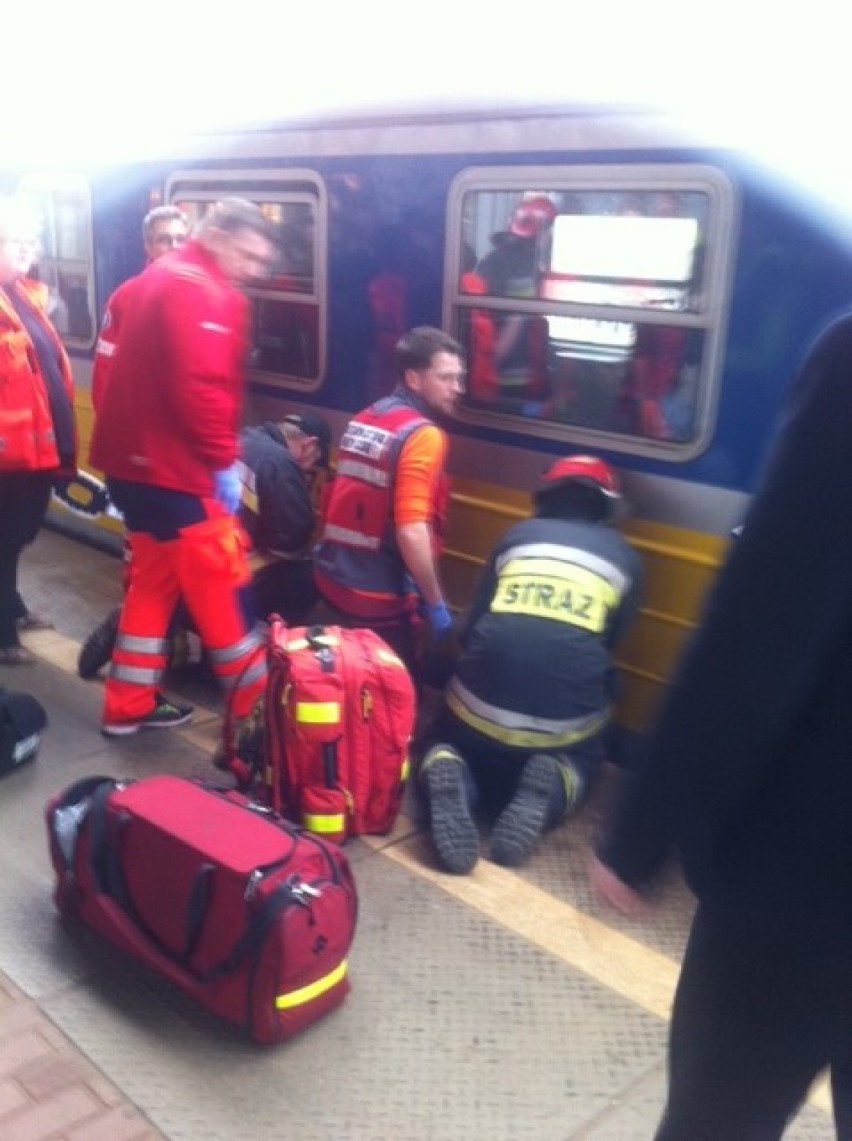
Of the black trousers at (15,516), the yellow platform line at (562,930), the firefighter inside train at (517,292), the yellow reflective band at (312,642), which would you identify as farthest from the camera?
the black trousers at (15,516)

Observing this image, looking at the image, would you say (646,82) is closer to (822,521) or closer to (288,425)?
(288,425)

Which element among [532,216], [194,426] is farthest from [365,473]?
[532,216]

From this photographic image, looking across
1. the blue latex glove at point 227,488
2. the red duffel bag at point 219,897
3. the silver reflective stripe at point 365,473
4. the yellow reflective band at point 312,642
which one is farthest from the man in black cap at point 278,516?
Result: the red duffel bag at point 219,897

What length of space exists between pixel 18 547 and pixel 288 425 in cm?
120

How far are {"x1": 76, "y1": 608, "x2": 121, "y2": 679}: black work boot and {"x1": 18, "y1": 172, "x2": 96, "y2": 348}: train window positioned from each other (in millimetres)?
2353

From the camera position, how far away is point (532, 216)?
13.5 feet

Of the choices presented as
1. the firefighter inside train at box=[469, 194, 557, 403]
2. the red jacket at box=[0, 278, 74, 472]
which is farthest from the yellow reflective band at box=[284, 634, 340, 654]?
the red jacket at box=[0, 278, 74, 472]

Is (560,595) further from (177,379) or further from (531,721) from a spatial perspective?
(177,379)

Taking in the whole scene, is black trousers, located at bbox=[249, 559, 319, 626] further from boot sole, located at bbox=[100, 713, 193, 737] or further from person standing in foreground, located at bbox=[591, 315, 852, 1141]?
person standing in foreground, located at bbox=[591, 315, 852, 1141]

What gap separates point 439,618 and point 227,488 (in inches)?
36.5

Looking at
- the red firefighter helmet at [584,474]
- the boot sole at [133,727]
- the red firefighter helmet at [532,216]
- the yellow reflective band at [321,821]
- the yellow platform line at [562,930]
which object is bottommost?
the boot sole at [133,727]

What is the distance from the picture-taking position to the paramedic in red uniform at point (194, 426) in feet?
12.1

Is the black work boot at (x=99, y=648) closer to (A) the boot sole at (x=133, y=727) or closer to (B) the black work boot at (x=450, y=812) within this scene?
(A) the boot sole at (x=133, y=727)

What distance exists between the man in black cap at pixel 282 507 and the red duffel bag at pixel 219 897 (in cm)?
171
